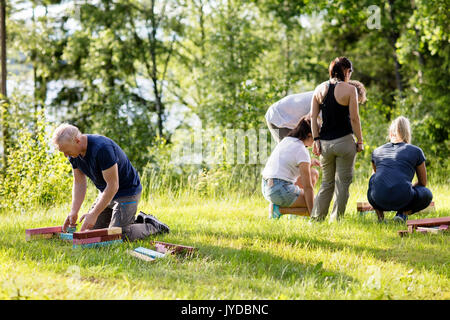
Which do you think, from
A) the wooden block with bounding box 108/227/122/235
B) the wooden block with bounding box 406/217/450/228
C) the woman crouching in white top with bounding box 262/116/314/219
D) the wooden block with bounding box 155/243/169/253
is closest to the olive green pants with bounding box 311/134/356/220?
the woman crouching in white top with bounding box 262/116/314/219

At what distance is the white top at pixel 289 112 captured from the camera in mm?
5824

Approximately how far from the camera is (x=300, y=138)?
17.8ft

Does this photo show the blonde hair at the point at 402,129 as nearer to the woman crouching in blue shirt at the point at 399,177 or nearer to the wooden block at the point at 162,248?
the woman crouching in blue shirt at the point at 399,177

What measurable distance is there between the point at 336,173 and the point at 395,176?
0.60 m

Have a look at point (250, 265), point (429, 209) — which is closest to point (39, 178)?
point (250, 265)

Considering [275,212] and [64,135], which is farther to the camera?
[275,212]

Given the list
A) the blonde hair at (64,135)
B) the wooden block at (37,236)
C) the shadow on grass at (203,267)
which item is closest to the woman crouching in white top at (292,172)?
the shadow on grass at (203,267)

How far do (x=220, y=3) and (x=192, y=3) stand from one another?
3075 mm

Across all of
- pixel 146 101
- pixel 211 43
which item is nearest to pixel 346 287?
pixel 211 43

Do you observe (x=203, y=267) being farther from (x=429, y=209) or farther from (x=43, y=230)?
(x=429, y=209)

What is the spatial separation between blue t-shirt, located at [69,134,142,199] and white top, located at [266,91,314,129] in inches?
76.3

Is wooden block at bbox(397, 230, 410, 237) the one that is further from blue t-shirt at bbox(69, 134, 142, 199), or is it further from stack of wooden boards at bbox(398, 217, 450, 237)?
blue t-shirt at bbox(69, 134, 142, 199)

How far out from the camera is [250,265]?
12.0 feet
